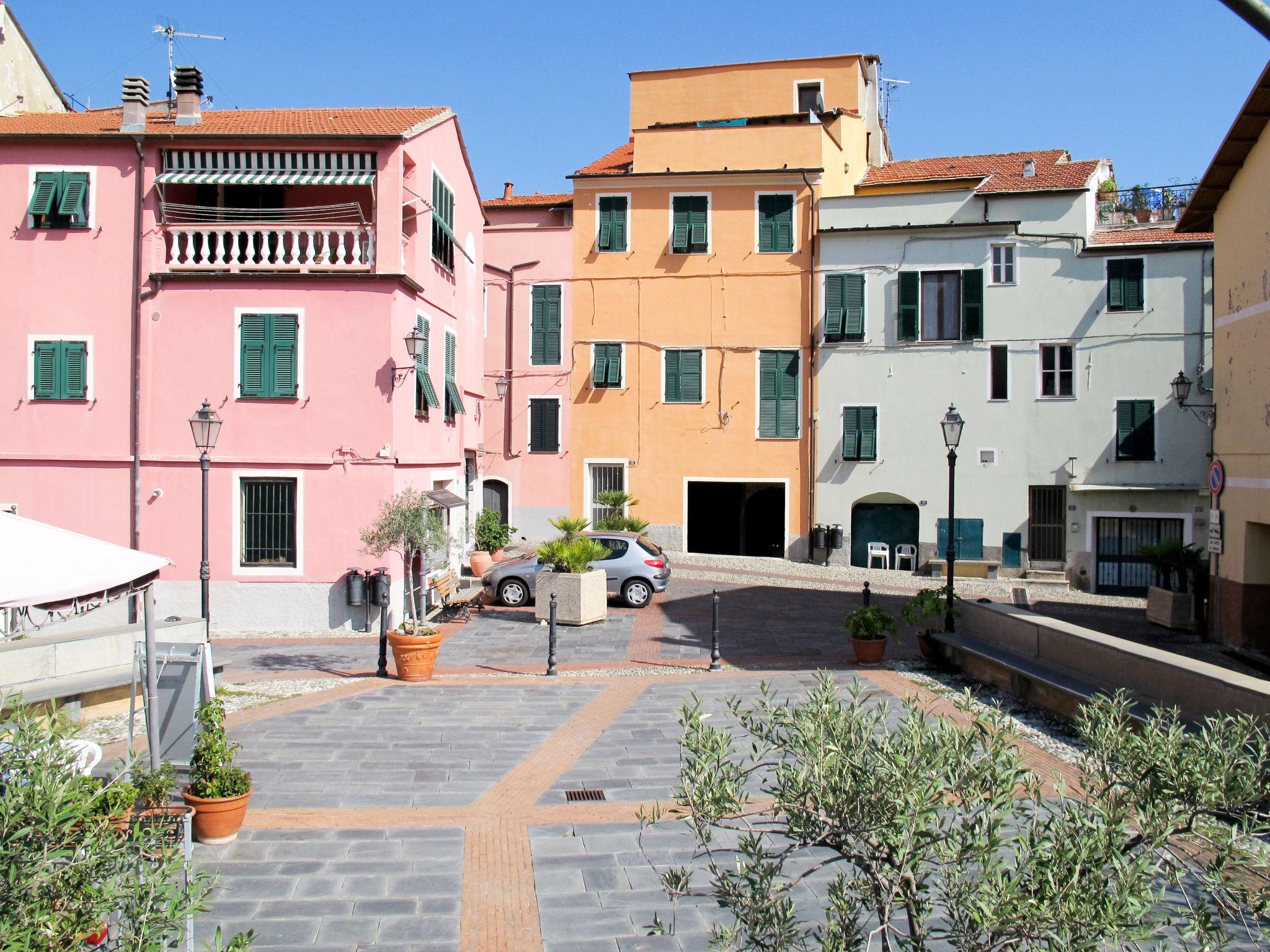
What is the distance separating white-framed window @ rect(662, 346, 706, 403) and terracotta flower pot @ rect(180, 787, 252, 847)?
2206 cm

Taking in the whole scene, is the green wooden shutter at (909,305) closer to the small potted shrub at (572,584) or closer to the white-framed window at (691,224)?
the white-framed window at (691,224)

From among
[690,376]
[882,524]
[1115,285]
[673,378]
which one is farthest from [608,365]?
[1115,285]

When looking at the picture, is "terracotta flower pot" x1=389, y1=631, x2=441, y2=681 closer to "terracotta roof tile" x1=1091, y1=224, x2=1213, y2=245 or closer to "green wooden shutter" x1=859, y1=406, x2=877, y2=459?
"green wooden shutter" x1=859, y1=406, x2=877, y2=459

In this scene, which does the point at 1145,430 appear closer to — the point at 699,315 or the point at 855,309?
the point at 855,309

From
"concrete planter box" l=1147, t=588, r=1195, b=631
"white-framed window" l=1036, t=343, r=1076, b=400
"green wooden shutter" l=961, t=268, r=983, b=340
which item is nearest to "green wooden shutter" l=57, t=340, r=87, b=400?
"concrete planter box" l=1147, t=588, r=1195, b=631

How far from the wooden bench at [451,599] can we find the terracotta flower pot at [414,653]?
5.36m

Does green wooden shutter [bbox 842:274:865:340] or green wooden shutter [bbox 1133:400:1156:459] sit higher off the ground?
green wooden shutter [bbox 842:274:865:340]

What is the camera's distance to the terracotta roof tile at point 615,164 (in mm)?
29422

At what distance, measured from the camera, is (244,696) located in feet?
42.1

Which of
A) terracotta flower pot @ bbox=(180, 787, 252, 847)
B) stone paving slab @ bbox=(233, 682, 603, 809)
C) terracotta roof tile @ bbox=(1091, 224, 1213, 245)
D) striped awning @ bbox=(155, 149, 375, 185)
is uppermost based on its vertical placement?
terracotta roof tile @ bbox=(1091, 224, 1213, 245)

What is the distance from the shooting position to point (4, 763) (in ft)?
12.7

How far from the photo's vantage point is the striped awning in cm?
1772

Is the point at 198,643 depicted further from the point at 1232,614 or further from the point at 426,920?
the point at 1232,614

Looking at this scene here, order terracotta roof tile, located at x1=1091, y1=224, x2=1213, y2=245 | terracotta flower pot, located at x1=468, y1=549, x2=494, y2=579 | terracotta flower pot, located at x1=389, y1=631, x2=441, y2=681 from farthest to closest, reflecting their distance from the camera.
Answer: terracotta roof tile, located at x1=1091, y1=224, x2=1213, y2=245
terracotta flower pot, located at x1=468, y1=549, x2=494, y2=579
terracotta flower pot, located at x1=389, y1=631, x2=441, y2=681
